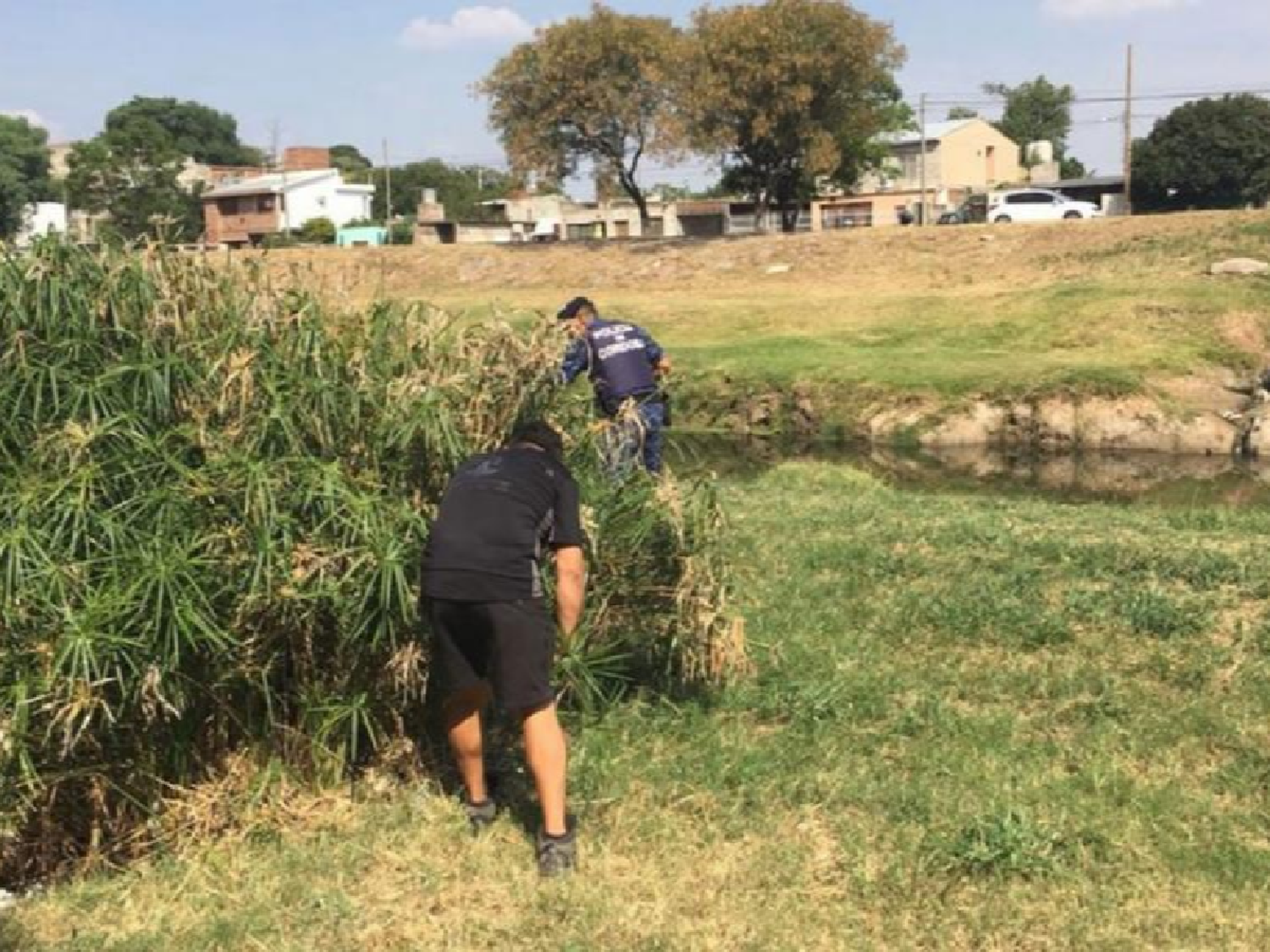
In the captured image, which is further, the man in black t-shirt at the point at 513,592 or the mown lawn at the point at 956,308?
the mown lawn at the point at 956,308

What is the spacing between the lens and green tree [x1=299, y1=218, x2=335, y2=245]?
62.0 metres

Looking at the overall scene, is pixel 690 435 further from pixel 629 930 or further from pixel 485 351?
pixel 629 930

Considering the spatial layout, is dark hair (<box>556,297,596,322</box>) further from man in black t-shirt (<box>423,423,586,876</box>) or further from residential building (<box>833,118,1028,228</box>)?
residential building (<box>833,118,1028,228</box>)

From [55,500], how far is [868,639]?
13.2 ft

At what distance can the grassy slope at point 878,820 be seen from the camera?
4.19 m

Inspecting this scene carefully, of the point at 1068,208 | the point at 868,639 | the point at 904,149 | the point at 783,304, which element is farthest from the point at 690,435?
the point at 904,149

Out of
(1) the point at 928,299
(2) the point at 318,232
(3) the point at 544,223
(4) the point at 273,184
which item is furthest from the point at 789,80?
(4) the point at 273,184

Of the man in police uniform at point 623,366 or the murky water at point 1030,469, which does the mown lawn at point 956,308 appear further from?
the man in police uniform at point 623,366

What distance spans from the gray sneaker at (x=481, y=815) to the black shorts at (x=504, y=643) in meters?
0.48

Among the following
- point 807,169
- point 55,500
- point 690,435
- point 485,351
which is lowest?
point 690,435

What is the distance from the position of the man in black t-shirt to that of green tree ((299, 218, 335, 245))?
189 ft

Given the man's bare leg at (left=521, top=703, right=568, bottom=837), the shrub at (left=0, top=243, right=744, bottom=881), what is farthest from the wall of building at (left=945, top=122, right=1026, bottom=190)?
the man's bare leg at (left=521, top=703, right=568, bottom=837)

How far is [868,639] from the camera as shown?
6.93 m

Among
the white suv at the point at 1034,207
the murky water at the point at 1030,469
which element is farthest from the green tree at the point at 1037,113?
the murky water at the point at 1030,469
